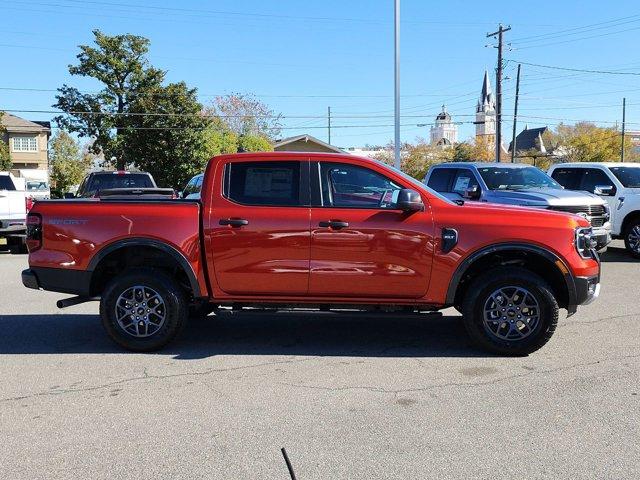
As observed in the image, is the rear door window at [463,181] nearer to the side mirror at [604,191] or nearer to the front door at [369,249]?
the side mirror at [604,191]

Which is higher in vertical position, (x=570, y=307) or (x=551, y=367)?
(x=570, y=307)

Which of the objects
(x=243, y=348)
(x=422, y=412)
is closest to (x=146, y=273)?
(x=243, y=348)

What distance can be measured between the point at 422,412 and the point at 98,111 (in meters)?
43.6

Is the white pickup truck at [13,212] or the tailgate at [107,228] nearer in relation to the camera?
the tailgate at [107,228]

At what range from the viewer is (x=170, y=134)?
1628 inches

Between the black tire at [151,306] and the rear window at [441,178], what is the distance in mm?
8252

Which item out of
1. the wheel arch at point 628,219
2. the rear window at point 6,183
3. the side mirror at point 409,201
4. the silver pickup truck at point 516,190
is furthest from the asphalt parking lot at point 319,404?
the rear window at point 6,183

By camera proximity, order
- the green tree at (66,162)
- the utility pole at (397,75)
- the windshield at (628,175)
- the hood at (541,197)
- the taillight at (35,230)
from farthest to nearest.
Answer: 1. the green tree at (66,162)
2. the utility pole at (397,75)
3. the windshield at (628,175)
4. the hood at (541,197)
5. the taillight at (35,230)

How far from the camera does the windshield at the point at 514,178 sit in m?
11.7

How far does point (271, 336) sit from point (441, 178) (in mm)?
7643

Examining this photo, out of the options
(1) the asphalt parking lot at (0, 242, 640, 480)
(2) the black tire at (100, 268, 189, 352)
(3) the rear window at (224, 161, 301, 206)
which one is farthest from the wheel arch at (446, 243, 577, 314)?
(2) the black tire at (100, 268, 189, 352)

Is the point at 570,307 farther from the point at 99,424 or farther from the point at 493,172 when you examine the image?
the point at 493,172

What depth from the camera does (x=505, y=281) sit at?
5.51m

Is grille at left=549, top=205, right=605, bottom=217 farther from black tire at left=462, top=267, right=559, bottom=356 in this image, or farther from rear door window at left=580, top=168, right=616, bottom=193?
black tire at left=462, top=267, right=559, bottom=356
